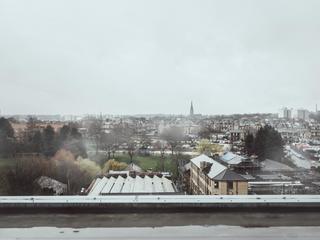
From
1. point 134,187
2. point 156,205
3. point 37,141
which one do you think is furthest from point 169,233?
point 37,141

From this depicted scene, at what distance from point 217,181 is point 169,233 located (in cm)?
600

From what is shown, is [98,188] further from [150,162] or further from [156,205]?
[150,162]

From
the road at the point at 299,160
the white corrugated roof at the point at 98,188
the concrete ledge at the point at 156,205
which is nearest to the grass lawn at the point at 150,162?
the road at the point at 299,160

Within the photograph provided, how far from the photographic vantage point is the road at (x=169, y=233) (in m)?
1.08

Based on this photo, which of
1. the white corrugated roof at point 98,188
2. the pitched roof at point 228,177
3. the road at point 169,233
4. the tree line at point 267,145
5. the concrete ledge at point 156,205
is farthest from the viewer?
the tree line at point 267,145

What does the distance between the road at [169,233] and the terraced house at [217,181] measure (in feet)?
17.3

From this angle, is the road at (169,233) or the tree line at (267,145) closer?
the road at (169,233)

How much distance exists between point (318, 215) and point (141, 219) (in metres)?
0.73

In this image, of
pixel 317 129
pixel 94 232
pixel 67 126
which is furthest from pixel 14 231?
pixel 317 129

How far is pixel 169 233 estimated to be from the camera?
110 centimetres

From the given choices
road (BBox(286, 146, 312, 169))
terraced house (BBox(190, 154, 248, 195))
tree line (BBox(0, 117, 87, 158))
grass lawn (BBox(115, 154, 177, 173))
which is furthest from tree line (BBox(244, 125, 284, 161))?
tree line (BBox(0, 117, 87, 158))

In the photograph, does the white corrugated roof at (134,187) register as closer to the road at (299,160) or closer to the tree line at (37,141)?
the tree line at (37,141)

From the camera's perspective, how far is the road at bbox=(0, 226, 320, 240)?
3.53 ft

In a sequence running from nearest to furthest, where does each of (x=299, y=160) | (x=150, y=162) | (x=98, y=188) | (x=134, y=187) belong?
(x=134, y=187)
(x=98, y=188)
(x=299, y=160)
(x=150, y=162)
